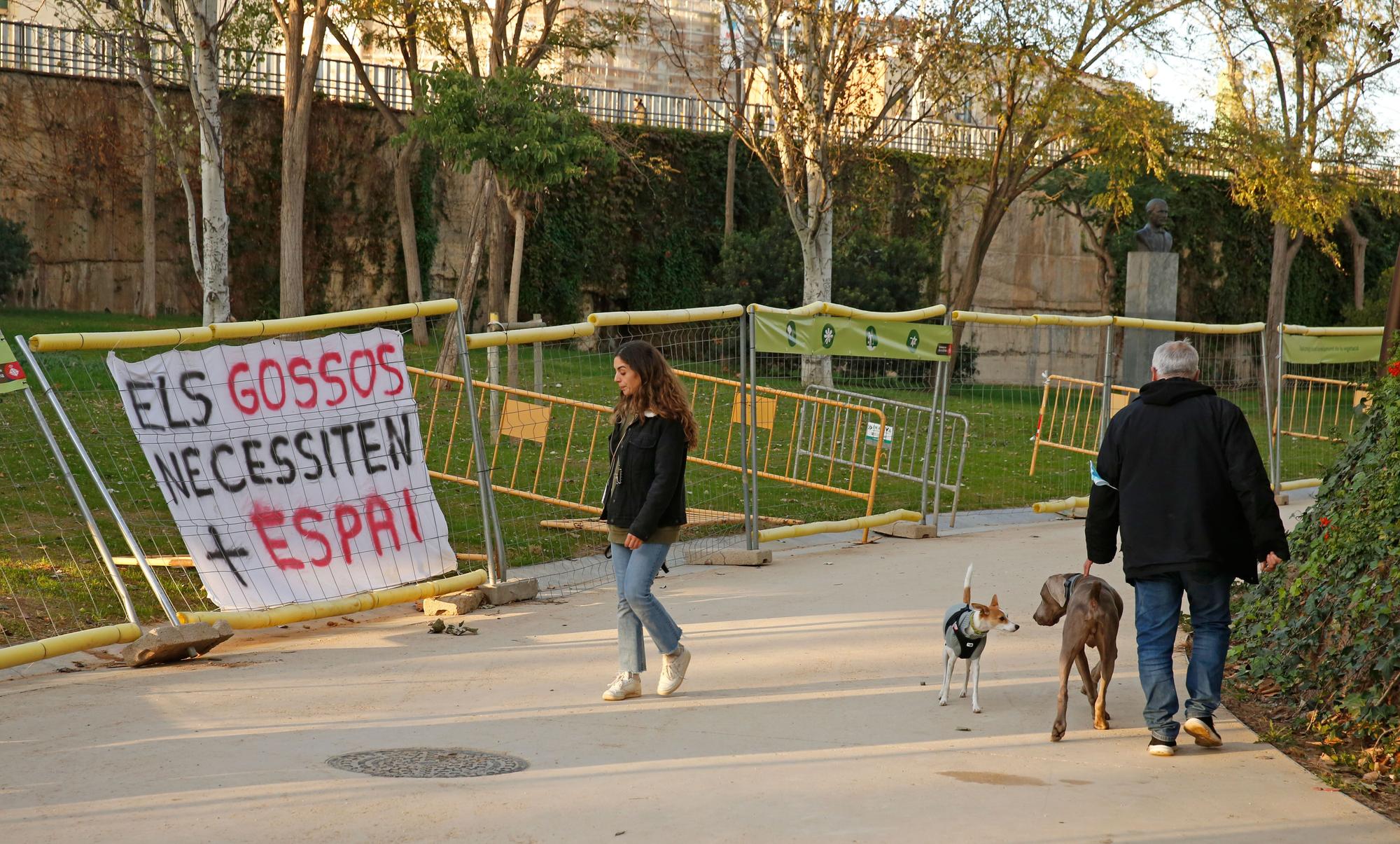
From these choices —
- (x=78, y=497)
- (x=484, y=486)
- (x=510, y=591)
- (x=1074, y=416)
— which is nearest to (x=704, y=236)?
(x=1074, y=416)

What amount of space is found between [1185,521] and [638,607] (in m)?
2.34

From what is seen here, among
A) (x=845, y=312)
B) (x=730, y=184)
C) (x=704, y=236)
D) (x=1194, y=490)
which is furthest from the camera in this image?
(x=704, y=236)

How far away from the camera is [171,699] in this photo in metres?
5.93

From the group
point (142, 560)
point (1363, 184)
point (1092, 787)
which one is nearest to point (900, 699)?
point (1092, 787)

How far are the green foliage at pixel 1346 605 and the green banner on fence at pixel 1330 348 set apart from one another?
740cm

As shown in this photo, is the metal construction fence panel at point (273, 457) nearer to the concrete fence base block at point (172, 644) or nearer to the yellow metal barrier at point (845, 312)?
the concrete fence base block at point (172, 644)

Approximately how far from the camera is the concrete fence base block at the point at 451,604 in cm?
782

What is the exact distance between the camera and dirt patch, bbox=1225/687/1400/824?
197 inches

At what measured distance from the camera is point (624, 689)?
6086mm

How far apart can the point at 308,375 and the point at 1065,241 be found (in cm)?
2736

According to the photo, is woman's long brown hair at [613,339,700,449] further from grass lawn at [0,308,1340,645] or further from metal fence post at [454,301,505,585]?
grass lawn at [0,308,1340,645]

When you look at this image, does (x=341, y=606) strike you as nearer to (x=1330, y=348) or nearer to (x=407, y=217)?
(x=1330, y=348)

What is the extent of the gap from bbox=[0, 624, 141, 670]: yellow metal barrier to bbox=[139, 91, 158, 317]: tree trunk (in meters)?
19.9

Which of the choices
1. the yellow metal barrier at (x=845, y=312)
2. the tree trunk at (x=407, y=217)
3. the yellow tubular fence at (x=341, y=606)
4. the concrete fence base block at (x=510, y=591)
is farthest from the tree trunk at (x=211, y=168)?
the yellow tubular fence at (x=341, y=606)
